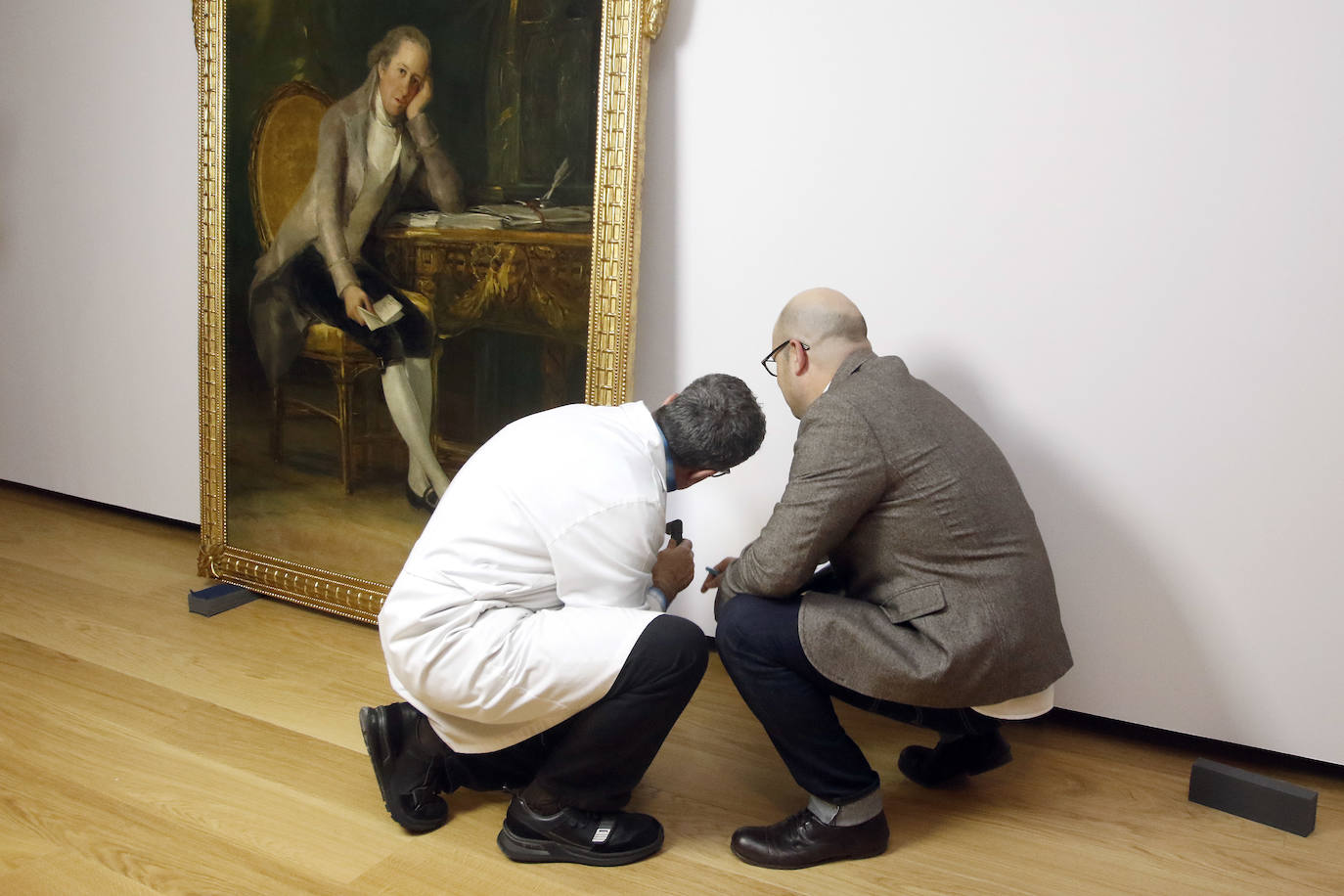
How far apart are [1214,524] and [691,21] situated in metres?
2.31

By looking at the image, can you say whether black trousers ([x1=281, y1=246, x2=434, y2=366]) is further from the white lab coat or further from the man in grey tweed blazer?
the man in grey tweed blazer

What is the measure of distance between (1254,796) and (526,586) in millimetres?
2059

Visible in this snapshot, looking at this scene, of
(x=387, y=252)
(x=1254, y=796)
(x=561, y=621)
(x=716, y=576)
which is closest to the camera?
(x=561, y=621)

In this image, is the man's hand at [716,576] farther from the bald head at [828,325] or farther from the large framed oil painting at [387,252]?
the large framed oil painting at [387,252]

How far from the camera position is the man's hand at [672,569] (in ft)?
8.60

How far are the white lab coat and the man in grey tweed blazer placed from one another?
357 mm

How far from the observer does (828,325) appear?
9.17 feet

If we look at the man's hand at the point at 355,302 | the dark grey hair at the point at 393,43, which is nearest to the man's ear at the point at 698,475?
the man's hand at the point at 355,302

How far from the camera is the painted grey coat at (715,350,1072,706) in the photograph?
7.95 ft

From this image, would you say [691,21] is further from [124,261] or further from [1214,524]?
[124,261]

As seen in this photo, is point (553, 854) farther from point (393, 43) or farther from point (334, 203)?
point (393, 43)

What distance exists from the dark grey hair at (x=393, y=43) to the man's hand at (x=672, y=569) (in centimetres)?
215

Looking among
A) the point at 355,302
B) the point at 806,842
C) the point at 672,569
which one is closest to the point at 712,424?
the point at 672,569

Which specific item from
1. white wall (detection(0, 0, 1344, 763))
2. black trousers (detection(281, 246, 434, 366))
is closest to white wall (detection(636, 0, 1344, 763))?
white wall (detection(0, 0, 1344, 763))
